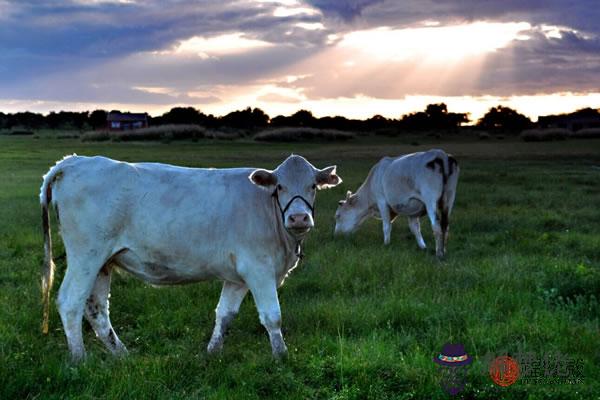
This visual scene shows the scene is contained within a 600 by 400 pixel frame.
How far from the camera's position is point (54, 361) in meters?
5.46

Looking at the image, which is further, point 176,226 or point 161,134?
point 161,134

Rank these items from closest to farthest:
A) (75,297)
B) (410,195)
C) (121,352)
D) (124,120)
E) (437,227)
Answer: (75,297), (121,352), (437,227), (410,195), (124,120)

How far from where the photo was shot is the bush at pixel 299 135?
53.3m

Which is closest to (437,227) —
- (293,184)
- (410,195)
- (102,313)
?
(410,195)

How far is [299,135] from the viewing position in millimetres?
53562

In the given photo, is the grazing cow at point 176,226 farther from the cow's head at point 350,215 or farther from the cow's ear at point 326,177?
the cow's head at point 350,215

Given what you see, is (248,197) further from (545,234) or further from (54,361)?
(545,234)

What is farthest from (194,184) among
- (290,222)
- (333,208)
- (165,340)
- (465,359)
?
(333,208)

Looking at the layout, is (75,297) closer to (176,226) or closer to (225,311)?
(176,226)

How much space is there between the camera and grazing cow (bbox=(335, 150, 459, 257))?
12.2 m

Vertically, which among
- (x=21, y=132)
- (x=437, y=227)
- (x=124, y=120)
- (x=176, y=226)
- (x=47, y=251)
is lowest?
(x=437, y=227)

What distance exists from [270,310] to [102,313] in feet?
6.35

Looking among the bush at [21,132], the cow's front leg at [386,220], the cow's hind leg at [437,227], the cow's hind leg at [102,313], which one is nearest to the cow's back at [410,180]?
the cow's front leg at [386,220]

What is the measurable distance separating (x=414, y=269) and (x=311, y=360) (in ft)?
13.1
